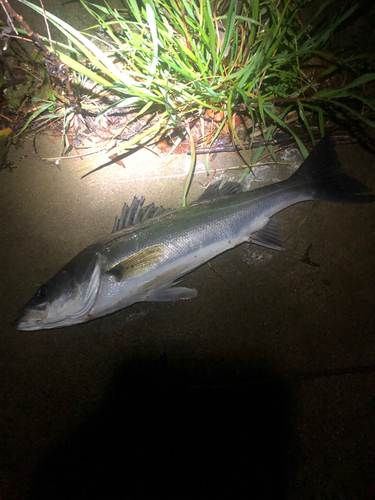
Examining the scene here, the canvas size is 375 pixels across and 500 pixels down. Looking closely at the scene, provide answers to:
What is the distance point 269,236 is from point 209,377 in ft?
4.83

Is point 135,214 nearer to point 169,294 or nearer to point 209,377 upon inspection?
point 169,294

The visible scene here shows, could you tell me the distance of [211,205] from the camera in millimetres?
2248

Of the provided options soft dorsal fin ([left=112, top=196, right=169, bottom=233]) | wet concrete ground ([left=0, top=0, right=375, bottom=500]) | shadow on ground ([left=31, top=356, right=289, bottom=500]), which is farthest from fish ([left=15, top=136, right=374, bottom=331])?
shadow on ground ([left=31, top=356, right=289, bottom=500])

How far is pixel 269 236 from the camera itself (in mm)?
2342

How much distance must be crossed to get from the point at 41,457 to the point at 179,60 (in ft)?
12.6

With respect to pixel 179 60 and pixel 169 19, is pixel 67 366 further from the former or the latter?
pixel 169 19

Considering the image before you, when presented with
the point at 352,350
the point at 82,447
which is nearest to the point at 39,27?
the point at 82,447

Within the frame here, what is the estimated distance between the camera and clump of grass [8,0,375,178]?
2.16m

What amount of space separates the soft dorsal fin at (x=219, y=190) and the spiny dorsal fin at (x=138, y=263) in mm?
663

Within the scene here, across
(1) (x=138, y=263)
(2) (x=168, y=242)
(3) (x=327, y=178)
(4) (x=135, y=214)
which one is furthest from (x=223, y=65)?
(1) (x=138, y=263)

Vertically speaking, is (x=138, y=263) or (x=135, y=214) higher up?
(x=135, y=214)

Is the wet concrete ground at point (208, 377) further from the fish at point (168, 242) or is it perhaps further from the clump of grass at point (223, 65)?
the clump of grass at point (223, 65)

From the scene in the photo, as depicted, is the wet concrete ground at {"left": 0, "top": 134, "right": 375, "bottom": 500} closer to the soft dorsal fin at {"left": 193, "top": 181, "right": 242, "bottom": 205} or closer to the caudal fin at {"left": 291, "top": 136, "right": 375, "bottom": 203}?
the caudal fin at {"left": 291, "top": 136, "right": 375, "bottom": 203}

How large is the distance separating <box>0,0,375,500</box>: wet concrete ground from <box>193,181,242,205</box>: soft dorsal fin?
37cm
